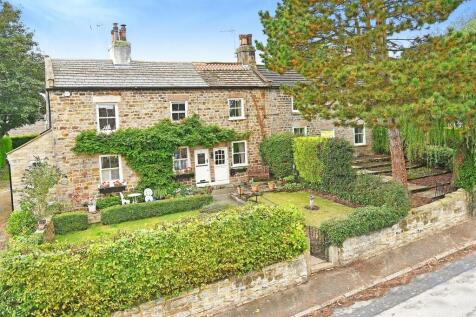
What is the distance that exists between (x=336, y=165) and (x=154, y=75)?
12.0 metres

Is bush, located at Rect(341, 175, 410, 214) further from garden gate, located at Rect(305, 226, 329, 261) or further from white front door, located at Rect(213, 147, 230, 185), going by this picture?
white front door, located at Rect(213, 147, 230, 185)

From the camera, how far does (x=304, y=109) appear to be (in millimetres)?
15906

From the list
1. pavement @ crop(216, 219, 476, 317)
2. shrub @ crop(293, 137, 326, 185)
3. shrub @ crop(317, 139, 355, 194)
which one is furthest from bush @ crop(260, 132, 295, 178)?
pavement @ crop(216, 219, 476, 317)

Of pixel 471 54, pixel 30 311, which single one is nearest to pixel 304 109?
pixel 471 54

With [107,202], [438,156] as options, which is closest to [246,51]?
[107,202]

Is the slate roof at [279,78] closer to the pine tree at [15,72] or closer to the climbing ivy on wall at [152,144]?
the climbing ivy on wall at [152,144]

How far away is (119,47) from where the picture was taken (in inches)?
878

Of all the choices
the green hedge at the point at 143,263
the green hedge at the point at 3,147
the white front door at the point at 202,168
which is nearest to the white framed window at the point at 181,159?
the white front door at the point at 202,168

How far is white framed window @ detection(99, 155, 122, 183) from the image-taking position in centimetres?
2062

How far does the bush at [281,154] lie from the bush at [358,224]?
9.81 meters

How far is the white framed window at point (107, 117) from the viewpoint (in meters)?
20.4

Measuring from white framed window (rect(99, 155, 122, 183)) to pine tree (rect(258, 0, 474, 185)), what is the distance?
33.9 ft

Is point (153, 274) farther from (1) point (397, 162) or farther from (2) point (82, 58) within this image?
(2) point (82, 58)

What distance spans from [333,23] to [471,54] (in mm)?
4935
